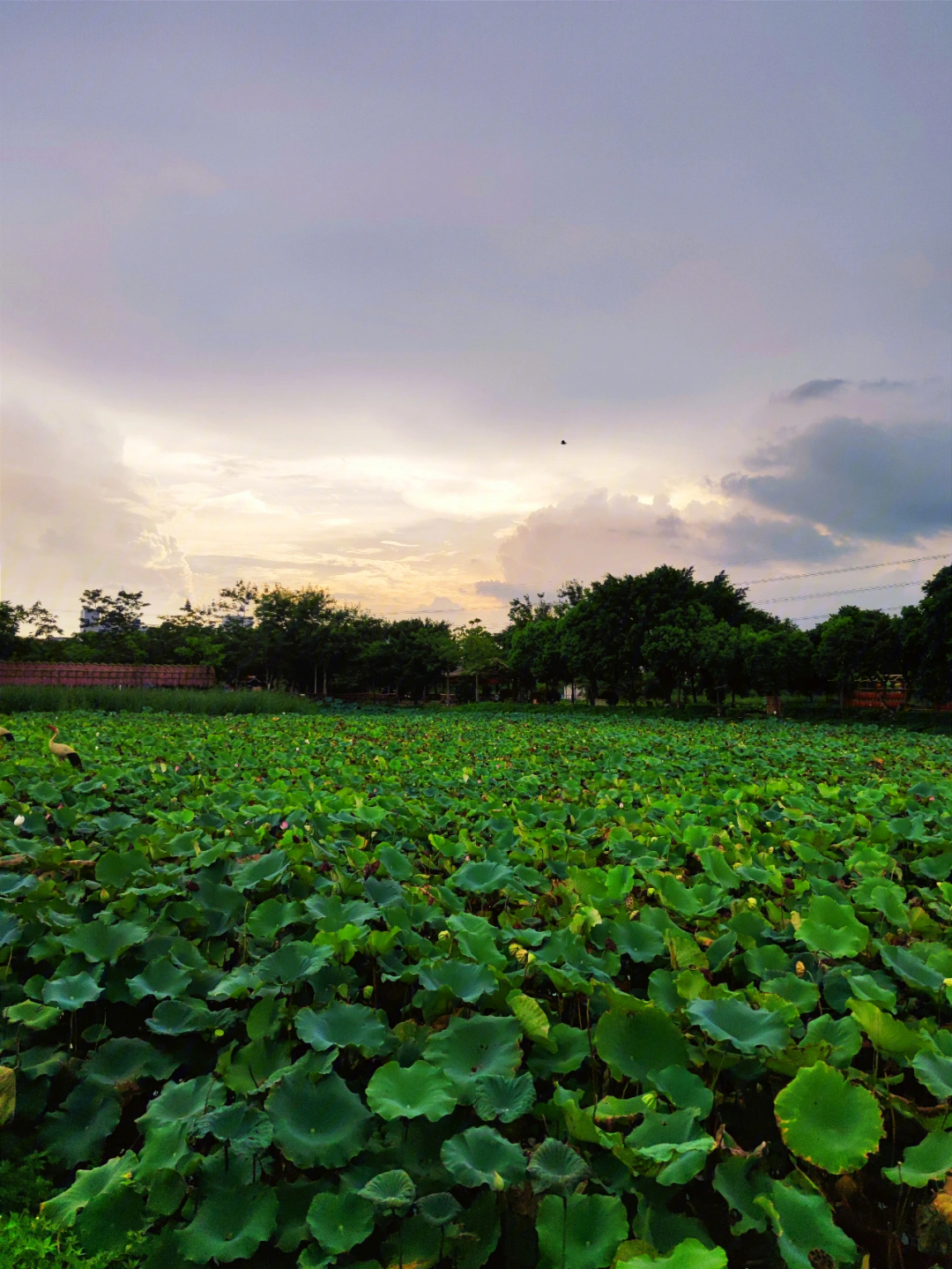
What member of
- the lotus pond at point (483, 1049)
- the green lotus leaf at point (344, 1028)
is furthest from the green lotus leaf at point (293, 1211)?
the green lotus leaf at point (344, 1028)

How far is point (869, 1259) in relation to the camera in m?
1.12

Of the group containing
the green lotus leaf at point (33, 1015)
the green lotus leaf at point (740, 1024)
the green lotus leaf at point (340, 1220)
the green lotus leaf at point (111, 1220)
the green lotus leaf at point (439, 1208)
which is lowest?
the green lotus leaf at point (111, 1220)

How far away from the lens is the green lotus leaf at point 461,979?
153 centimetres

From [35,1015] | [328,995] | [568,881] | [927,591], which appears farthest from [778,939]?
[927,591]

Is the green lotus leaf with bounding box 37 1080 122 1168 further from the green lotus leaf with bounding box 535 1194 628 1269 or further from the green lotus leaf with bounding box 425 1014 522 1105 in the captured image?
the green lotus leaf with bounding box 535 1194 628 1269

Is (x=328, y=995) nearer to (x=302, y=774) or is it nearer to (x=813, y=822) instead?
(x=813, y=822)

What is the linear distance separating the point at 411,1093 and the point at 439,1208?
0.19 m

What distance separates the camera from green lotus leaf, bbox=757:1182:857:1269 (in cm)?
103

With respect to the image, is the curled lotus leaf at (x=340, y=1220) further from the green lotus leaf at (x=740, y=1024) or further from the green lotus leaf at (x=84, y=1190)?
the green lotus leaf at (x=740, y=1024)

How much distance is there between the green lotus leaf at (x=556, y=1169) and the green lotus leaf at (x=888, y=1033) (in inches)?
22.2

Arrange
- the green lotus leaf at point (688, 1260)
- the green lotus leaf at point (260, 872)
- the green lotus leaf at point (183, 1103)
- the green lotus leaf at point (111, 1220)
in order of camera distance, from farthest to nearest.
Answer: the green lotus leaf at point (260, 872), the green lotus leaf at point (183, 1103), the green lotus leaf at point (111, 1220), the green lotus leaf at point (688, 1260)

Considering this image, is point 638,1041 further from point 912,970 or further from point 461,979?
point 912,970

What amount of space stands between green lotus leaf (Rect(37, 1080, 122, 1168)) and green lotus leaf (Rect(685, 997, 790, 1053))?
1.10 metres

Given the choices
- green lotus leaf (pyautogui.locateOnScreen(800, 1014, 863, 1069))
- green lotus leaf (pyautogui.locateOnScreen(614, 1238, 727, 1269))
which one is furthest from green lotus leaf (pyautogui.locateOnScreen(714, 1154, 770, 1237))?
green lotus leaf (pyautogui.locateOnScreen(800, 1014, 863, 1069))
